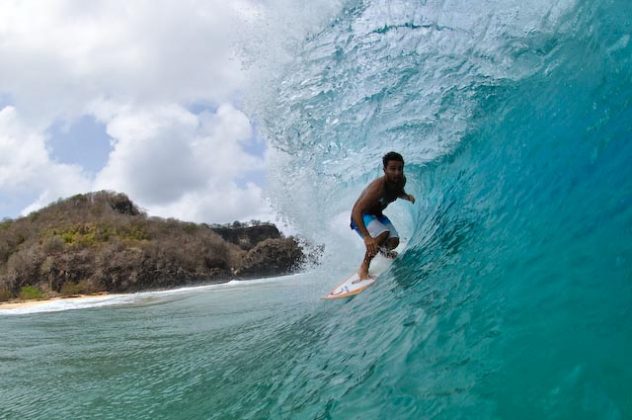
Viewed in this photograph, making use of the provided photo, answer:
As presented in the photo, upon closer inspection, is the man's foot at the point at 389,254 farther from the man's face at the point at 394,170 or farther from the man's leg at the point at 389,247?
the man's face at the point at 394,170

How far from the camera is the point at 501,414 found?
6.35 ft

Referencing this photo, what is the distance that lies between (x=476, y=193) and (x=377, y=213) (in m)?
1.26

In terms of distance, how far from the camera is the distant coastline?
130 feet

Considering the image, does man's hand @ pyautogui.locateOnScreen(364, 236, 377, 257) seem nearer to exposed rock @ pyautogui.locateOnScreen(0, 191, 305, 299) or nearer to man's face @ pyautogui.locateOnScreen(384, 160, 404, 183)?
man's face @ pyautogui.locateOnScreen(384, 160, 404, 183)

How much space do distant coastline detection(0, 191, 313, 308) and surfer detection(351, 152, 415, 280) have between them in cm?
3243

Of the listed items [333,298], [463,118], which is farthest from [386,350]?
[463,118]

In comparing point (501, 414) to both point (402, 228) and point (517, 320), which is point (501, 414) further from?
point (402, 228)

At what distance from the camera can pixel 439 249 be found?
4852mm

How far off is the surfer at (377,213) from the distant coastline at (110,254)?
1277 inches

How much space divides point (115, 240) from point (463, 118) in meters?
44.2

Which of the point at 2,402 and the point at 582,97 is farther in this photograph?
the point at 582,97

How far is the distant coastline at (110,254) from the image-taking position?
39.6m

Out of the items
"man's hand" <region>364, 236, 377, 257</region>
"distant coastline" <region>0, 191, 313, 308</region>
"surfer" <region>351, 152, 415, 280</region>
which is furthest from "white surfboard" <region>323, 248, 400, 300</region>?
"distant coastline" <region>0, 191, 313, 308</region>

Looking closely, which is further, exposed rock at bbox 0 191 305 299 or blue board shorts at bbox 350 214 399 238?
exposed rock at bbox 0 191 305 299
